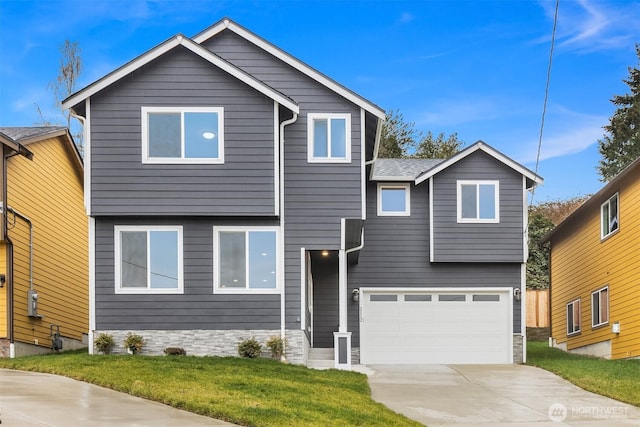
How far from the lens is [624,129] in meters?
50.4

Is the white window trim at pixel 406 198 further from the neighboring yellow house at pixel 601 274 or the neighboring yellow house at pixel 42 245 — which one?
the neighboring yellow house at pixel 42 245

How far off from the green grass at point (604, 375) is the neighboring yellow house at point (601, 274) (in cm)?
193

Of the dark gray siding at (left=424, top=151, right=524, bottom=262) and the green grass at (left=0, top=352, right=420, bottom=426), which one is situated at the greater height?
the dark gray siding at (left=424, top=151, right=524, bottom=262)

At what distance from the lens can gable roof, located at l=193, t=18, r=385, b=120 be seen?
20281 mm

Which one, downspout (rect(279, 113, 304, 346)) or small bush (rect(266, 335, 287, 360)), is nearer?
small bush (rect(266, 335, 287, 360))

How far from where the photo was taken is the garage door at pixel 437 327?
23828mm

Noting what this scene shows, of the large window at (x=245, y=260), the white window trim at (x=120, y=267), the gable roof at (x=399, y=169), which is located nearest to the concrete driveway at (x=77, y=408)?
the white window trim at (x=120, y=267)

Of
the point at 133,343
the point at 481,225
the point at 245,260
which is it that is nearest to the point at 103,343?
the point at 133,343

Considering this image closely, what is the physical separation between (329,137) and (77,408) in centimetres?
1008

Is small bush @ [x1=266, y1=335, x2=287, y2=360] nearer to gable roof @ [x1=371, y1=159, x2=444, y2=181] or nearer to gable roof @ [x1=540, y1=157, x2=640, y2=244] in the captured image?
gable roof @ [x1=371, y1=159, x2=444, y2=181]

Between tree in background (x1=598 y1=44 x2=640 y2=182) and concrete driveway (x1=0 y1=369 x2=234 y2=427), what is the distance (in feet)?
137

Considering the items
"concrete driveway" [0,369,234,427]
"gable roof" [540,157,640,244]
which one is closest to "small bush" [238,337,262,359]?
"concrete driveway" [0,369,234,427]

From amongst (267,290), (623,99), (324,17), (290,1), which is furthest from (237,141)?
(623,99)

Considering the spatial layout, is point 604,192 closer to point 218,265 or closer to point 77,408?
point 218,265
